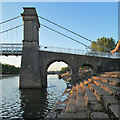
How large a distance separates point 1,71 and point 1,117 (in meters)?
71.4

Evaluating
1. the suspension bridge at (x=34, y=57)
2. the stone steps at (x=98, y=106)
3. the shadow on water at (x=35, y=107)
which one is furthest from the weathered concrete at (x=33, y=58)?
the stone steps at (x=98, y=106)

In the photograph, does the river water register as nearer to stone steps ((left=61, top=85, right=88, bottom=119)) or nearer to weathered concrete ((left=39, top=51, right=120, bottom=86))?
stone steps ((left=61, top=85, right=88, bottom=119))

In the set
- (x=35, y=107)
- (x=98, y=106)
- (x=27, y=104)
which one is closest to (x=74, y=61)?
(x=27, y=104)

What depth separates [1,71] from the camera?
6688 cm

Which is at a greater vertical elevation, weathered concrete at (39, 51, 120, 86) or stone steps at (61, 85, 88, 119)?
Result: weathered concrete at (39, 51, 120, 86)

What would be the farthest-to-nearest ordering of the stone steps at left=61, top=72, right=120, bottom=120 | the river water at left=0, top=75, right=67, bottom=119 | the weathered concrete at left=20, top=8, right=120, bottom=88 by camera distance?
the weathered concrete at left=20, top=8, right=120, bottom=88 < the river water at left=0, top=75, right=67, bottom=119 < the stone steps at left=61, top=72, right=120, bottom=120

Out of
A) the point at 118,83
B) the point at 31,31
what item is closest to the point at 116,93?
the point at 118,83

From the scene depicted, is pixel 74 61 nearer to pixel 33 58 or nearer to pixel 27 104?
pixel 33 58

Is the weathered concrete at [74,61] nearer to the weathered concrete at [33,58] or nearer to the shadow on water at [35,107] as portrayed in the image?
the weathered concrete at [33,58]

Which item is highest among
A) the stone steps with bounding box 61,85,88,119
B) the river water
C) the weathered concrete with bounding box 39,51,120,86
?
the weathered concrete with bounding box 39,51,120,86

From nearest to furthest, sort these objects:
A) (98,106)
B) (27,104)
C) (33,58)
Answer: (98,106)
(27,104)
(33,58)

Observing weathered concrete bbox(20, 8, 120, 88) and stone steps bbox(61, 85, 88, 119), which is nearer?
stone steps bbox(61, 85, 88, 119)

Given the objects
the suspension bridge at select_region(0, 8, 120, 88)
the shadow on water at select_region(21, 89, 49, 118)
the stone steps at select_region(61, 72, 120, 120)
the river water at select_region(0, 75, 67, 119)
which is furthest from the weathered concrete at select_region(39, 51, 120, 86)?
the stone steps at select_region(61, 72, 120, 120)

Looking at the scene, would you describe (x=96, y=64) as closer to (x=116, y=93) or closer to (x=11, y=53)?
(x=11, y=53)
